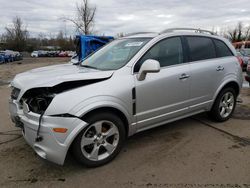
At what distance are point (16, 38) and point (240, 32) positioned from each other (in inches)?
2348

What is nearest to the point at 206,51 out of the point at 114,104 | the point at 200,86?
the point at 200,86

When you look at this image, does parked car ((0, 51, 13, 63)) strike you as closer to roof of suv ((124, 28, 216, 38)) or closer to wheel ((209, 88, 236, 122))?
roof of suv ((124, 28, 216, 38))

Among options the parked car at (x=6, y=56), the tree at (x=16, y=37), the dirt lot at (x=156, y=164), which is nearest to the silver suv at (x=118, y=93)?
the dirt lot at (x=156, y=164)

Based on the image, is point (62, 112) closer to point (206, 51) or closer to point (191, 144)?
point (191, 144)

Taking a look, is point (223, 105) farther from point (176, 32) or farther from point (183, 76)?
point (176, 32)

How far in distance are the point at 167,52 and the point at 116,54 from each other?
82cm

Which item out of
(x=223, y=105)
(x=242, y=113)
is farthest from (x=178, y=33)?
(x=242, y=113)

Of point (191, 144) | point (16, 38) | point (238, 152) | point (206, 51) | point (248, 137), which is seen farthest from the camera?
point (16, 38)

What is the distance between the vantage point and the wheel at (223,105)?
4.56m

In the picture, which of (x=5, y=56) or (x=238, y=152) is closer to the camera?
(x=238, y=152)

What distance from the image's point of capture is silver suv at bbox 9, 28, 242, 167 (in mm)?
2770

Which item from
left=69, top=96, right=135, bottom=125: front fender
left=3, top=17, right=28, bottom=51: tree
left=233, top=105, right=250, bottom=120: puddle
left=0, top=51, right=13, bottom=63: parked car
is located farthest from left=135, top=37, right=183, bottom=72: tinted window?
left=3, top=17, right=28, bottom=51: tree

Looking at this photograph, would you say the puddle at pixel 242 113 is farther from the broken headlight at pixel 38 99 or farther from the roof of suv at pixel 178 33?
the broken headlight at pixel 38 99

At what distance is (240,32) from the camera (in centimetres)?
6391
